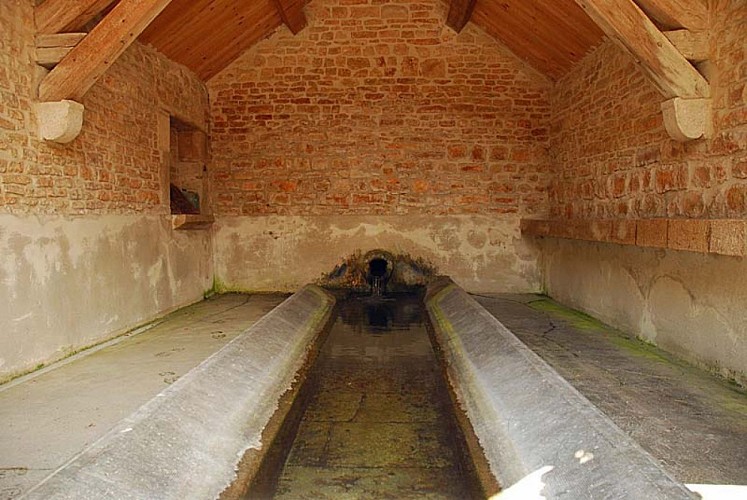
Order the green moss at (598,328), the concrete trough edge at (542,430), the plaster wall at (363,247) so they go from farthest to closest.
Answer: the plaster wall at (363,247), the green moss at (598,328), the concrete trough edge at (542,430)

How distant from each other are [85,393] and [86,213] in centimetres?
160

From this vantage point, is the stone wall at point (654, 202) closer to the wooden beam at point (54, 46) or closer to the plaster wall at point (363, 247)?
the plaster wall at point (363, 247)

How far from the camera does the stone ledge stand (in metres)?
2.82

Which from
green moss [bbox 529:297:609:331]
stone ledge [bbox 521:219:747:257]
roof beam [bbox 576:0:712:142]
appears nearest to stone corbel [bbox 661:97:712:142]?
roof beam [bbox 576:0:712:142]

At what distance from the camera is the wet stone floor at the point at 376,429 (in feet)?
7.09

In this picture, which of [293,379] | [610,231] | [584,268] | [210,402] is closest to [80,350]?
[293,379]

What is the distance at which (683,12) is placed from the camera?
332 cm

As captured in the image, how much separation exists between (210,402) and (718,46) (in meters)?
3.50

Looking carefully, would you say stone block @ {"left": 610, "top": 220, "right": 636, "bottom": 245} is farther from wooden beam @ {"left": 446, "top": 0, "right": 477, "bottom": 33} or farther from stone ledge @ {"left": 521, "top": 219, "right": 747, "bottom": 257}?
wooden beam @ {"left": 446, "top": 0, "right": 477, "bottom": 33}

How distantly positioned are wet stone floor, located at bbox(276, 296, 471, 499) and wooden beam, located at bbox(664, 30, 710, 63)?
257 cm

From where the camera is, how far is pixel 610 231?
4320 millimetres

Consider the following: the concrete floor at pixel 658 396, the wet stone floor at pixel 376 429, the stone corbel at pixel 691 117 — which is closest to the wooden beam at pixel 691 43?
the stone corbel at pixel 691 117

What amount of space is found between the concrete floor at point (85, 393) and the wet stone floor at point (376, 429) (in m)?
0.87

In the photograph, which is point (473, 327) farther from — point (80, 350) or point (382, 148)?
point (382, 148)
